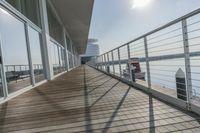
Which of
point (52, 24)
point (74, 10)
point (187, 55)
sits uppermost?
point (74, 10)

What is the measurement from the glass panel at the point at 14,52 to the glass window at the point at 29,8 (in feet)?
1.09

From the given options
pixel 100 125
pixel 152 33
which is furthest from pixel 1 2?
pixel 100 125

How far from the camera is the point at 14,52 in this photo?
4.32m

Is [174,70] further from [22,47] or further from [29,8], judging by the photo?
[29,8]

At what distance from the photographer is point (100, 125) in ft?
6.67

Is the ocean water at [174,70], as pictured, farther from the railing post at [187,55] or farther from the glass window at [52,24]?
the glass window at [52,24]

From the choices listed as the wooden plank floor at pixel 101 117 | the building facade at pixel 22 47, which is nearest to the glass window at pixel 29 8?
the building facade at pixel 22 47

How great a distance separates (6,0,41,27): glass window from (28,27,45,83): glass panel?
0.38 metres

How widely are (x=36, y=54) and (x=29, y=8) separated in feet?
4.05

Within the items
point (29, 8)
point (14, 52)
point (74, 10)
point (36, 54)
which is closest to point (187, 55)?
point (14, 52)

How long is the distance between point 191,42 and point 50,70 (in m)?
5.49

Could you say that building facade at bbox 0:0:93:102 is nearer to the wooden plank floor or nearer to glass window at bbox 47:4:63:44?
the wooden plank floor

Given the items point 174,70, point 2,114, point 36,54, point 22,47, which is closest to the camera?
point 2,114

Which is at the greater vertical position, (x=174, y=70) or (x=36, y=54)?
(x=36, y=54)
